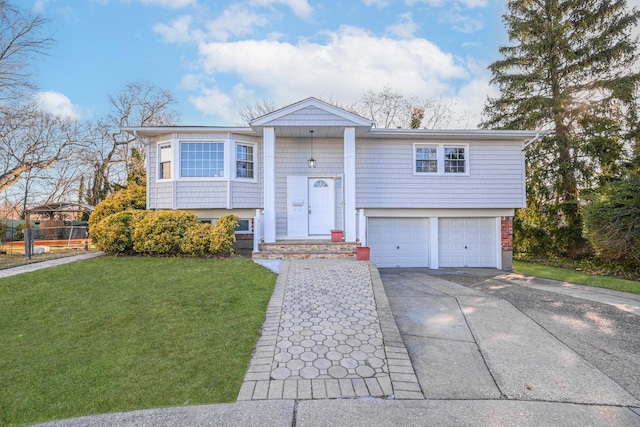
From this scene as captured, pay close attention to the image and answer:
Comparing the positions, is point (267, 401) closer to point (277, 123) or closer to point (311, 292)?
point (311, 292)

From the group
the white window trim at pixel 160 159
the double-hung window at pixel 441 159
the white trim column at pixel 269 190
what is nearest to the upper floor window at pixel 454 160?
the double-hung window at pixel 441 159

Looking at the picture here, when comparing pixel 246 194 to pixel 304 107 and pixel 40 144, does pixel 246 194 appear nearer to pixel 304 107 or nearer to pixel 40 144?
pixel 304 107

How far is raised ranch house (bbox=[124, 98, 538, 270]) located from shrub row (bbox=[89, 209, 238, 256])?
127 cm

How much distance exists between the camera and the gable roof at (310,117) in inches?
365

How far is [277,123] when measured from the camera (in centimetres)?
928

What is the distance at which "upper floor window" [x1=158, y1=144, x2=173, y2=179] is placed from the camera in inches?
412

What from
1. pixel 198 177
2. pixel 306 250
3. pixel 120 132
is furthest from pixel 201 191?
pixel 120 132

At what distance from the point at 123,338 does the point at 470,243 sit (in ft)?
37.2

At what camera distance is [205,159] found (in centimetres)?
1030

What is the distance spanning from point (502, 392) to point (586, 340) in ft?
7.59

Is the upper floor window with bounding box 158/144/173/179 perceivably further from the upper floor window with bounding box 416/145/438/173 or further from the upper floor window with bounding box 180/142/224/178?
the upper floor window with bounding box 416/145/438/173

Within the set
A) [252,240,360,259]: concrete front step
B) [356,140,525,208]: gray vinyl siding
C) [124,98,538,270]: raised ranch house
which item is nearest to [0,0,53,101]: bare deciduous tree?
[124,98,538,270]: raised ranch house

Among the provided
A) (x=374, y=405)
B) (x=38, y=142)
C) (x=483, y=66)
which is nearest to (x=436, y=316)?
(x=374, y=405)

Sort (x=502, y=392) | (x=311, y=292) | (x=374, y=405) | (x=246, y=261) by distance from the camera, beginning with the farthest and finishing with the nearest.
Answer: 1. (x=246, y=261)
2. (x=311, y=292)
3. (x=502, y=392)
4. (x=374, y=405)
